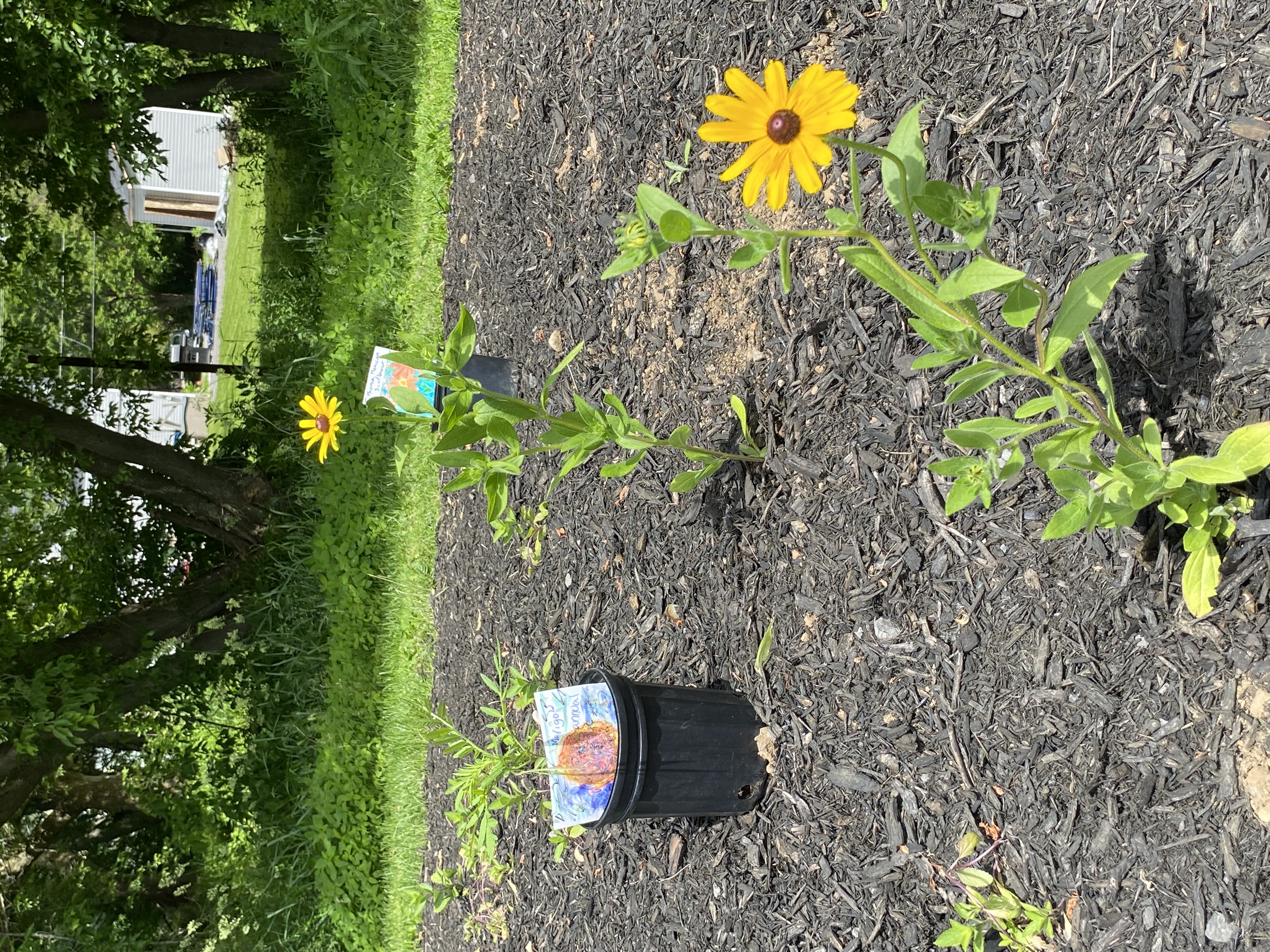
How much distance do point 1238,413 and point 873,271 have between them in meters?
0.66

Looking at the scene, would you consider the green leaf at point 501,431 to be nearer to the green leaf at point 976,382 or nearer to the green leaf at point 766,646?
the green leaf at point 766,646

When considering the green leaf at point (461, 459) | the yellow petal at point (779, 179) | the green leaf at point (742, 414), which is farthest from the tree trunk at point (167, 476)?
the yellow petal at point (779, 179)

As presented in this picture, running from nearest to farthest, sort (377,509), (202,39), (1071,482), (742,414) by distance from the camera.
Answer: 1. (1071,482)
2. (742,414)
3. (377,509)
4. (202,39)

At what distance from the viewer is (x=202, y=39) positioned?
6.94 meters

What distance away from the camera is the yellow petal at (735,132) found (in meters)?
1.36

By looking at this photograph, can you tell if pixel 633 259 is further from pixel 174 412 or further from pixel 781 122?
pixel 174 412

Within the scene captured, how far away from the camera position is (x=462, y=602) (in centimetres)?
396

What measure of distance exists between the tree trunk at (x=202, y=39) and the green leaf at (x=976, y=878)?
7205mm

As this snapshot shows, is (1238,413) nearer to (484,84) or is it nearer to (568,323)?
(568,323)

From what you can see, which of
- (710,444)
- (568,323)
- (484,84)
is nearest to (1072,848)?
(710,444)

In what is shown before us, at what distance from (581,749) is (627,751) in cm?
14

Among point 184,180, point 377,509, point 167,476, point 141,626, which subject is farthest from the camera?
point 184,180

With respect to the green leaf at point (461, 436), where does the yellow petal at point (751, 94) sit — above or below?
above

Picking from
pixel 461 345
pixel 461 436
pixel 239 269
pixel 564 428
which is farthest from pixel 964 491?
pixel 239 269
